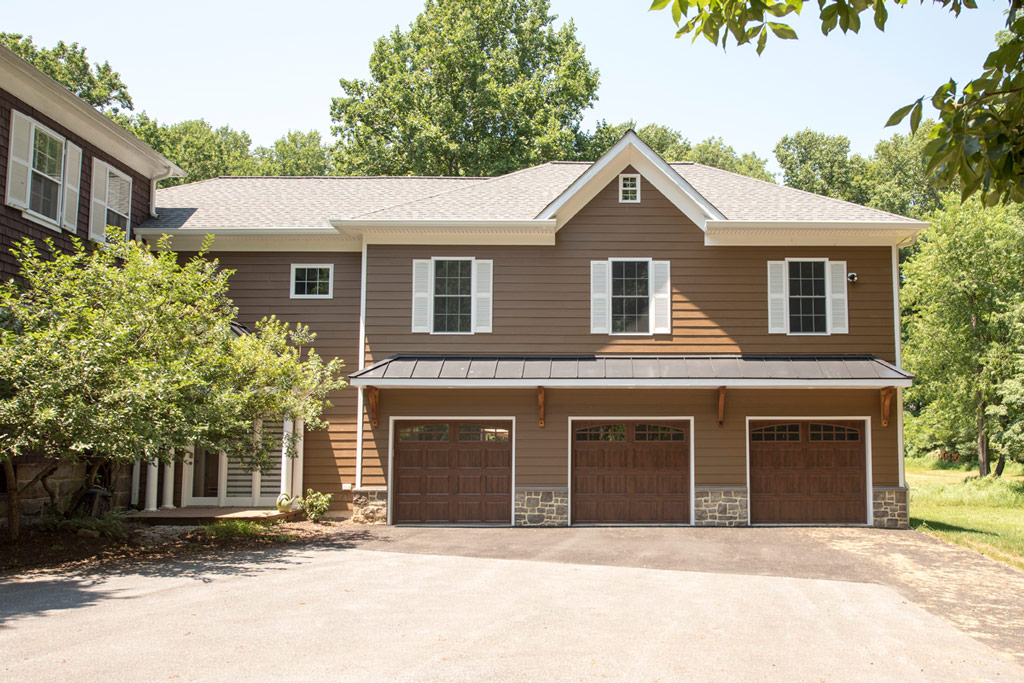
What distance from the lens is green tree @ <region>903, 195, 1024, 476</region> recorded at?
88.0ft

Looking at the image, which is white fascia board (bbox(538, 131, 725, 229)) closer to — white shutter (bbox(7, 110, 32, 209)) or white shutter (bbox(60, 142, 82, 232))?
white shutter (bbox(60, 142, 82, 232))

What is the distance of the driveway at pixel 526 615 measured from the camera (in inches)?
248

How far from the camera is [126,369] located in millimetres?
10164

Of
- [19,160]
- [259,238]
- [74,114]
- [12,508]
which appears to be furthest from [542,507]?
[74,114]

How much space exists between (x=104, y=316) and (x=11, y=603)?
12.7ft

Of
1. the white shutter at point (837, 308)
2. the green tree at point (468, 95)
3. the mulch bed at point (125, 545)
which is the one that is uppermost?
the green tree at point (468, 95)

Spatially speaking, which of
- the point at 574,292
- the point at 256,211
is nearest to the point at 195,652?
the point at 574,292

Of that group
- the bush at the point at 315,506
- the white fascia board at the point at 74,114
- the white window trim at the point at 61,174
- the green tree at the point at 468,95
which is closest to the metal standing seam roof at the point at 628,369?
the bush at the point at 315,506

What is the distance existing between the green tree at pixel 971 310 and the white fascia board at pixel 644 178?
1692cm

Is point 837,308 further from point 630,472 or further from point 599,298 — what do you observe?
point 630,472

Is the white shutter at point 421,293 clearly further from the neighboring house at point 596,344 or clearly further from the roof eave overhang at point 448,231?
the roof eave overhang at point 448,231

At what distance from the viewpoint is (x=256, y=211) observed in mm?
16797

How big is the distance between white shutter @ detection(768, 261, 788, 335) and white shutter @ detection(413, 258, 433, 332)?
271 inches

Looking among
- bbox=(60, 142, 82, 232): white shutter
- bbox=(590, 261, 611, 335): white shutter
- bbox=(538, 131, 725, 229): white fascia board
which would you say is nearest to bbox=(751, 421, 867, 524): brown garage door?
bbox=(590, 261, 611, 335): white shutter
